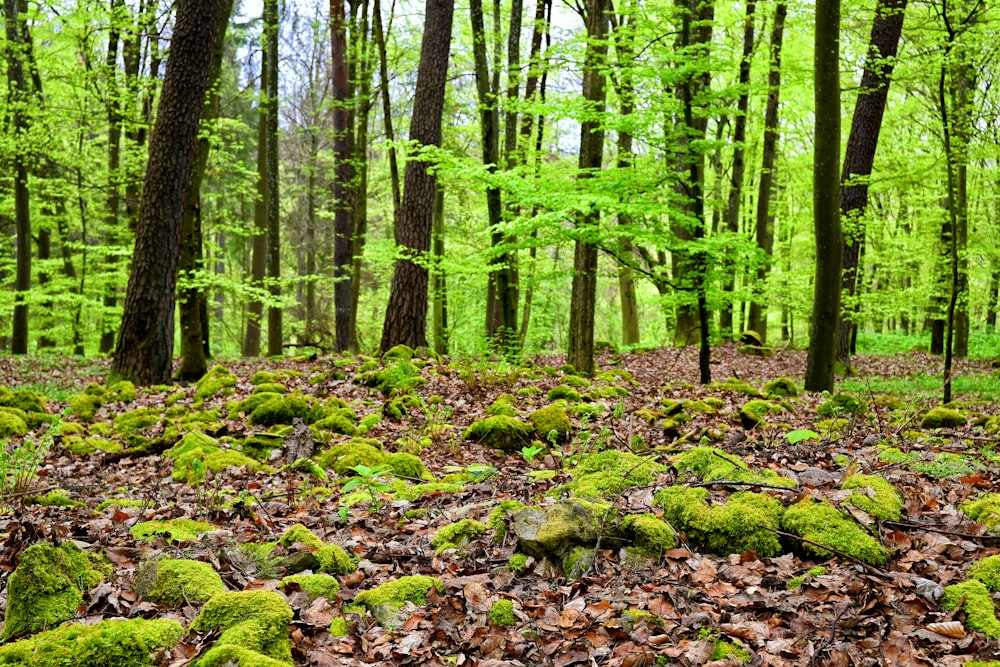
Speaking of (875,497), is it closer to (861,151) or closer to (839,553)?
(839,553)

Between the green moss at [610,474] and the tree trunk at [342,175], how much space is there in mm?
10082

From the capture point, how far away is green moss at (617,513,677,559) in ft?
11.8

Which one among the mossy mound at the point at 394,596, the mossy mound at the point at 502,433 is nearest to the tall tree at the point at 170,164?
the mossy mound at the point at 502,433

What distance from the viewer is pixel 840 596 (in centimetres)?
302

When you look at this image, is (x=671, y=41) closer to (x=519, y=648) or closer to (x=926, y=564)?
(x=926, y=564)

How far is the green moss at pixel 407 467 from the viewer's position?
5.57m

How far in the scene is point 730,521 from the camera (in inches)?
145

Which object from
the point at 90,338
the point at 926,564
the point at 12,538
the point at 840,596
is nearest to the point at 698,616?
the point at 840,596

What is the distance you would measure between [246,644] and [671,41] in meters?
9.67

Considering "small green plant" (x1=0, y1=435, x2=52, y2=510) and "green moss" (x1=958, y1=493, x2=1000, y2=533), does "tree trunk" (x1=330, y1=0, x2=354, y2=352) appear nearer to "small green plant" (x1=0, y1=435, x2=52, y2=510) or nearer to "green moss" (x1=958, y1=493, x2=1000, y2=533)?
Result: "small green plant" (x1=0, y1=435, x2=52, y2=510)

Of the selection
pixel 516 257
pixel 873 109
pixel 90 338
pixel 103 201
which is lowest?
pixel 90 338

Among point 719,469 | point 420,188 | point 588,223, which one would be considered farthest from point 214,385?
point 719,469

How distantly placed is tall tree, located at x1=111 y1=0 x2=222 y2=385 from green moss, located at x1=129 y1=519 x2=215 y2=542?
17.6ft

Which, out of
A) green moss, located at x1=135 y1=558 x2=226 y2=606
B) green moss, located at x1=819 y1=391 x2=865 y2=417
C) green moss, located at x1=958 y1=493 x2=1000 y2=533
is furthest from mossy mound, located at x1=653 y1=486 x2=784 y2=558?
green moss, located at x1=819 y1=391 x2=865 y2=417
